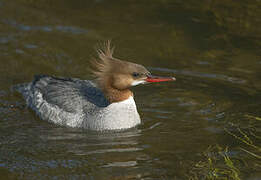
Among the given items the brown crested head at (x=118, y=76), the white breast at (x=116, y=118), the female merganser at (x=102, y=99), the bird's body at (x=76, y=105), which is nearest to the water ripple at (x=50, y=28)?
the bird's body at (x=76, y=105)

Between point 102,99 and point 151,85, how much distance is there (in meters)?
1.66

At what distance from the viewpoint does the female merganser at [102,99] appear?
8.89 m

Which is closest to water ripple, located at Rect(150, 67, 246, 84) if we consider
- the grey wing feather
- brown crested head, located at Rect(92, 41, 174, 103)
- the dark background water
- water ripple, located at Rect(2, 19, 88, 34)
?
the dark background water

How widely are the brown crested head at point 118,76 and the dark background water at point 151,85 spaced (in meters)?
0.72

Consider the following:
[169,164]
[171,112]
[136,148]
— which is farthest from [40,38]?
[169,164]

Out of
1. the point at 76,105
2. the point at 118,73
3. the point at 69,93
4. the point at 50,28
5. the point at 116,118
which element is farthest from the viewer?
the point at 50,28

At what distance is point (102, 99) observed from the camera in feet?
31.1

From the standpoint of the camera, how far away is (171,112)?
9.64m

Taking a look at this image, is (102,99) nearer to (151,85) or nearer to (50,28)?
(151,85)

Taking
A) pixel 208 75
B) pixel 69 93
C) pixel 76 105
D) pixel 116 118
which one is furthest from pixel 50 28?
pixel 116 118

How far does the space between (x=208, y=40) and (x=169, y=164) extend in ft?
18.6

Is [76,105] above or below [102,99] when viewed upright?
below

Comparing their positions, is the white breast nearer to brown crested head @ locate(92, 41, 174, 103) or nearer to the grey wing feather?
brown crested head @ locate(92, 41, 174, 103)

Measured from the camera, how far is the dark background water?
7.55 meters
